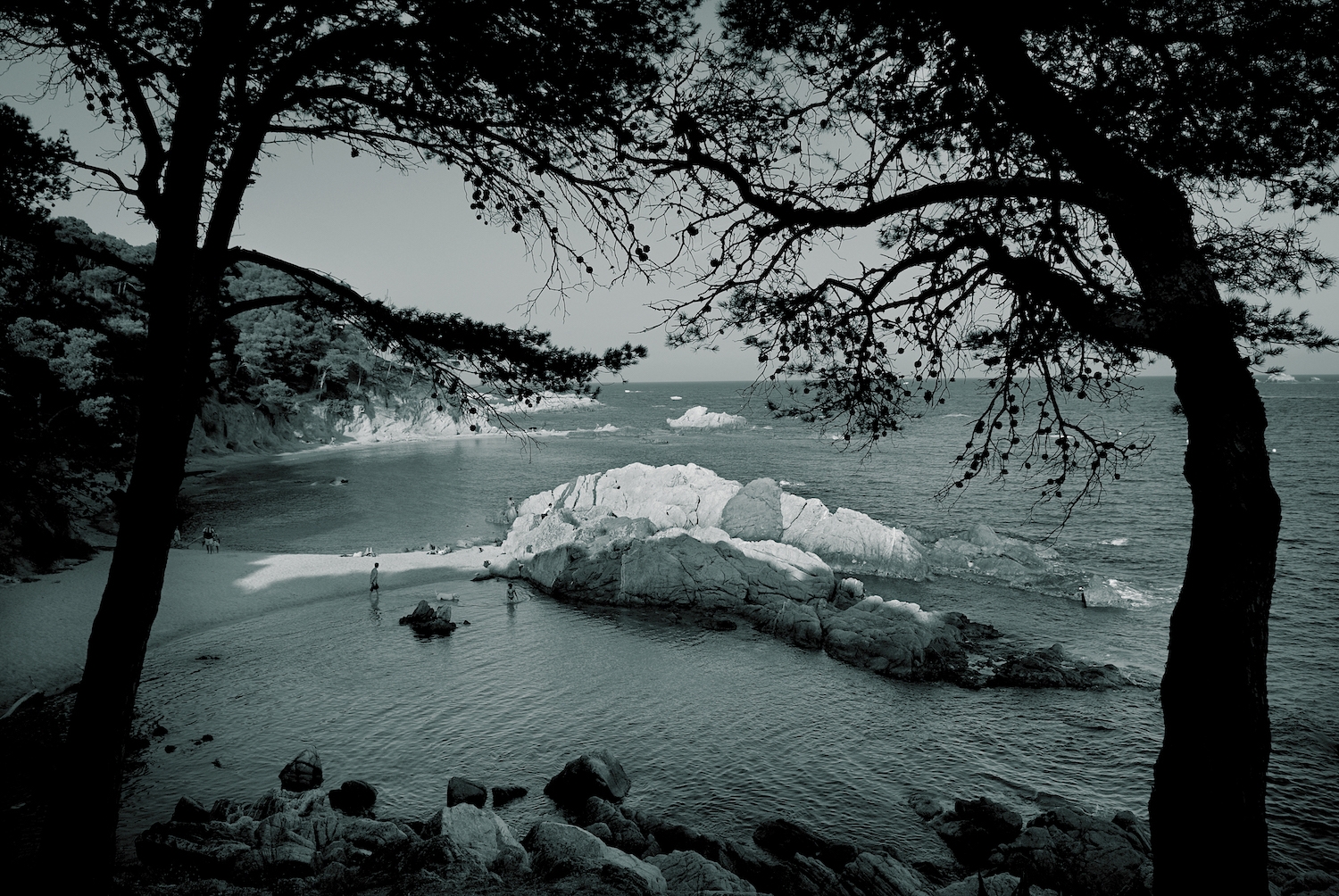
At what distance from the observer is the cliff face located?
64.2m

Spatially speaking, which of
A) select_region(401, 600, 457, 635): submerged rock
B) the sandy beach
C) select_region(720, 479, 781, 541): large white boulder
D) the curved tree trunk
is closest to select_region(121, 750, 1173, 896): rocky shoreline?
the curved tree trunk

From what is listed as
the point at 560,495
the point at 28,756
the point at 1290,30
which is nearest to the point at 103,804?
the point at 1290,30

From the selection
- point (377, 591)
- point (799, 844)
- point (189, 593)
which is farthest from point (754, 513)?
point (189, 593)

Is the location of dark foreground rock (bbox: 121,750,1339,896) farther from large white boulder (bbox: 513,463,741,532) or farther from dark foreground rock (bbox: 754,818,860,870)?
large white boulder (bbox: 513,463,741,532)

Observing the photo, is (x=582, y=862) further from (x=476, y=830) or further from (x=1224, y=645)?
(x=1224, y=645)

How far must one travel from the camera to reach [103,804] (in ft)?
16.4

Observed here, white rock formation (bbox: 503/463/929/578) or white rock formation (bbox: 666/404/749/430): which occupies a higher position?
white rock formation (bbox: 666/404/749/430)

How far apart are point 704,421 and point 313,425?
190 feet

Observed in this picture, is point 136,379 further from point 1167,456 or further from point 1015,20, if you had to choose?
point 1167,456

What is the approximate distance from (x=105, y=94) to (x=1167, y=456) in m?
83.1

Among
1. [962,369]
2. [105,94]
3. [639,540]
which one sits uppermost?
[105,94]

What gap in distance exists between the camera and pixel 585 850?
8273mm

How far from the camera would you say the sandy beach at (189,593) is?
17.6 meters

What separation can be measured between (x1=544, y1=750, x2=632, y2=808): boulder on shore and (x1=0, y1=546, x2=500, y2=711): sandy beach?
13.3 m
